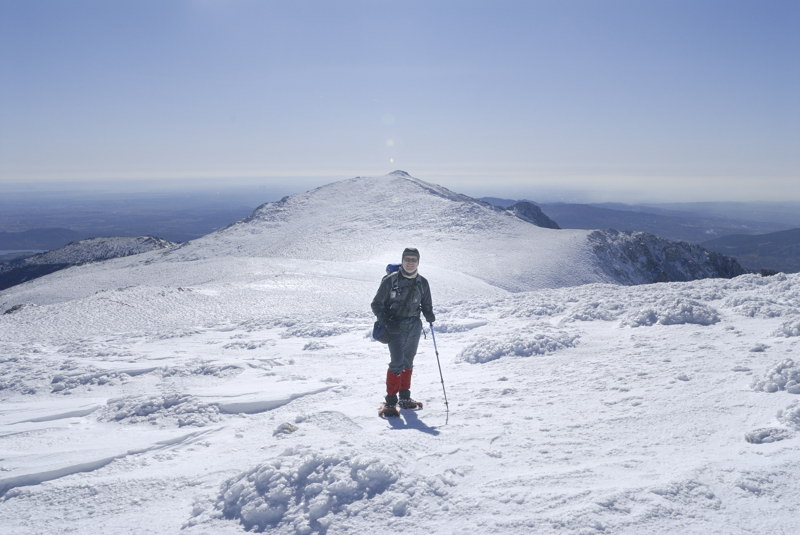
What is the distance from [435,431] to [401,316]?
1.96m

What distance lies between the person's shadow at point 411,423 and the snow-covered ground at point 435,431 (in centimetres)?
5

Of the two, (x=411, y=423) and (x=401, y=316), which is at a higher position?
(x=401, y=316)

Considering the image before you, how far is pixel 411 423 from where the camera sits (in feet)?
21.1

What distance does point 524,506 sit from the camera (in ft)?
13.6

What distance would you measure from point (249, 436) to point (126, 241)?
11054 centimetres

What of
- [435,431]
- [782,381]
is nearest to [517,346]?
[435,431]

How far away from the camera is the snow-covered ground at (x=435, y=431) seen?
416 centimetres

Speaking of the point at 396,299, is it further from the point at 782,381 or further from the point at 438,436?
the point at 782,381

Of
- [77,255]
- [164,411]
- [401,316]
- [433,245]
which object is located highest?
[401,316]

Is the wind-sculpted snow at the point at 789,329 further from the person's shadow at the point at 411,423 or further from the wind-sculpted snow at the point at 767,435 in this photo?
the person's shadow at the point at 411,423

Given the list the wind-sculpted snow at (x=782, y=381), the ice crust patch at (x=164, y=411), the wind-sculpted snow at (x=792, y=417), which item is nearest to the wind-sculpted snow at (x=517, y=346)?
the wind-sculpted snow at (x=782, y=381)

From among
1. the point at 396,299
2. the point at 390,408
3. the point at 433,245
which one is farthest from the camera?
the point at 433,245

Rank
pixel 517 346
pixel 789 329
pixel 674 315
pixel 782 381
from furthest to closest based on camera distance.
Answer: pixel 674 315 → pixel 517 346 → pixel 789 329 → pixel 782 381

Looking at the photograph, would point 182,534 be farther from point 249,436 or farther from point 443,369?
point 443,369
